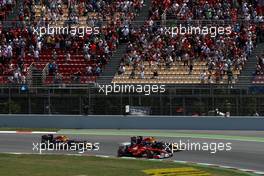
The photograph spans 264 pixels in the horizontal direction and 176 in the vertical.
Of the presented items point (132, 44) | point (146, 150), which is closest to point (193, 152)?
point (146, 150)

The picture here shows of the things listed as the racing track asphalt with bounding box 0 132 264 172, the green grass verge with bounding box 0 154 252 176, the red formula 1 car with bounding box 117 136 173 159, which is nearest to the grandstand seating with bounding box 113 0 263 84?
the racing track asphalt with bounding box 0 132 264 172

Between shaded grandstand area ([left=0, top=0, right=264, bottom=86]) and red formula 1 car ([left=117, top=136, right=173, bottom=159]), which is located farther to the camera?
shaded grandstand area ([left=0, top=0, right=264, bottom=86])

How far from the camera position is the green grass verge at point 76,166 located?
18.9 metres

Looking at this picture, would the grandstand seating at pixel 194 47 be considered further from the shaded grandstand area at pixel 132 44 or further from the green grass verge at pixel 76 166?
the green grass verge at pixel 76 166

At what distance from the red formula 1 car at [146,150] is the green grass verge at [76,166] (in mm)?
1080

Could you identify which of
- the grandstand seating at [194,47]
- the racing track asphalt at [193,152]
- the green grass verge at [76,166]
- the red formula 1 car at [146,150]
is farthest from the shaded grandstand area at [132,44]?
the green grass verge at [76,166]

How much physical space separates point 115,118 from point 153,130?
2.18 metres

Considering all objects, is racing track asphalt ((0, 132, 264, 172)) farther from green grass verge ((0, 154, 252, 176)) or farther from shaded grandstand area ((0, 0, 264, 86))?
shaded grandstand area ((0, 0, 264, 86))

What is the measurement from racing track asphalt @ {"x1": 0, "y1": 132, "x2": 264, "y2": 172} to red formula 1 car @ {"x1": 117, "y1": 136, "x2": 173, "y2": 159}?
17.5 inches

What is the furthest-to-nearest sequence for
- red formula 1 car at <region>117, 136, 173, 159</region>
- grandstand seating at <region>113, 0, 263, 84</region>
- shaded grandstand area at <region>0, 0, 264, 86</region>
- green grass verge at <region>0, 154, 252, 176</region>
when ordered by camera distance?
1. shaded grandstand area at <region>0, 0, 264, 86</region>
2. grandstand seating at <region>113, 0, 263, 84</region>
3. red formula 1 car at <region>117, 136, 173, 159</region>
4. green grass verge at <region>0, 154, 252, 176</region>

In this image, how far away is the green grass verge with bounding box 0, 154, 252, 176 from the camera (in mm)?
18906

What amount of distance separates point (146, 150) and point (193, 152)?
2048 millimetres

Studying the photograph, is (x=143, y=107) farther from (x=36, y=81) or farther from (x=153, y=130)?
(x=36, y=81)

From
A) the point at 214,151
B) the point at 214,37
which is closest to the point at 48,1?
the point at 214,37
